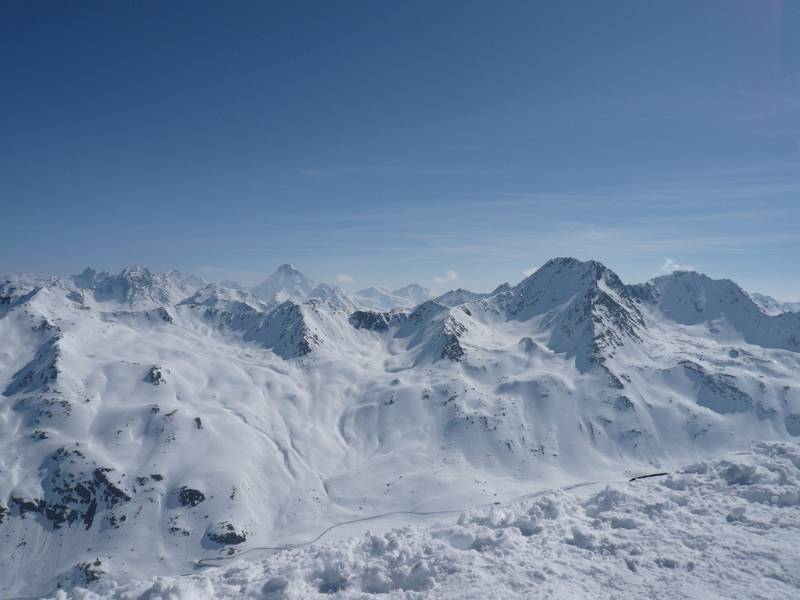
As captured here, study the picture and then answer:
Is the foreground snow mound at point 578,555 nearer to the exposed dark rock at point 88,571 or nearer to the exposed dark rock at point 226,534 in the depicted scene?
the exposed dark rock at point 226,534

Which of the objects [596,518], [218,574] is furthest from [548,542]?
[218,574]

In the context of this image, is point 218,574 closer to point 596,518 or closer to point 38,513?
point 596,518

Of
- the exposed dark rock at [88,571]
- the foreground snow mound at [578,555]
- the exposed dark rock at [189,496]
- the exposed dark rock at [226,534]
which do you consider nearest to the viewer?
the foreground snow mound at [578,555]

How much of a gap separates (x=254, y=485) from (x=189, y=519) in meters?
27.2

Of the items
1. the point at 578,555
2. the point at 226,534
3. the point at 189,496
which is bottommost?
the point at 226,534

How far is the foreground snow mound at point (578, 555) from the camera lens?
62.2 ft

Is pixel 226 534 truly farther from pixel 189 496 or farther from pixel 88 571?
pixel 88 571

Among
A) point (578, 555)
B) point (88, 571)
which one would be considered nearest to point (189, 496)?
point (88, 571)

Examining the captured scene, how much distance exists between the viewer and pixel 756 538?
20391 mm

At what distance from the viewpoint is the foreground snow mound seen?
18953 millimetres

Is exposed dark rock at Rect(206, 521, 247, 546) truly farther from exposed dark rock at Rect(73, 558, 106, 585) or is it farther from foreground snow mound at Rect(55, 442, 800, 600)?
foreground snow mound at Rect(55, 442, 800, 600)

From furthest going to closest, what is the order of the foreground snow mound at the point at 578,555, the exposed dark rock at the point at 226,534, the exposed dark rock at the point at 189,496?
the exposed dark rock at the point at 189,496, the exposed dark rock at the point at 226,534, the foreground snow mound at the point at 578,555

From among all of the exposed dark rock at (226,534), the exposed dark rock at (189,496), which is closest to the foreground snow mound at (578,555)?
the exposed dark rock at (226,534)

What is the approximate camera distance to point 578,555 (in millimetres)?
21047
